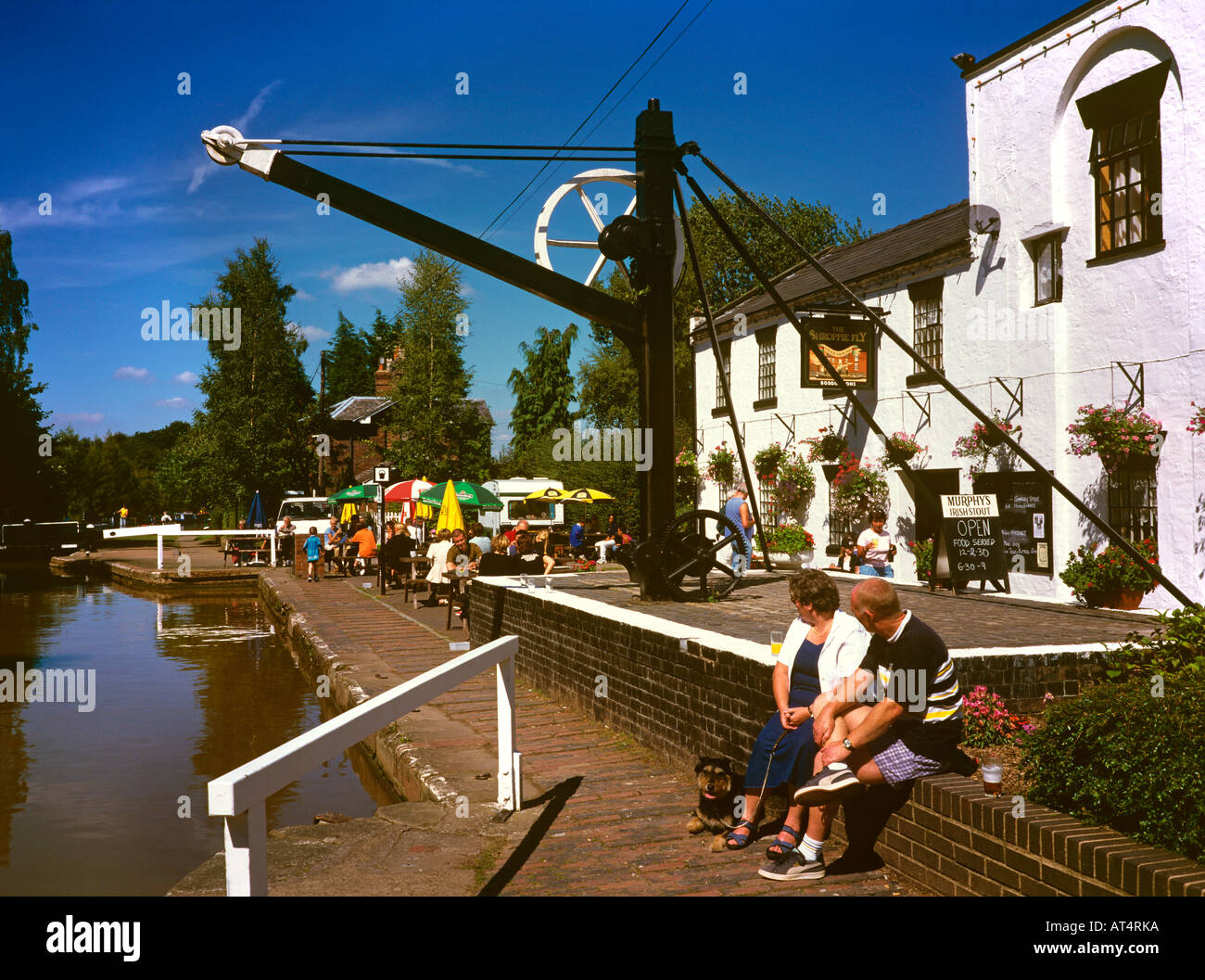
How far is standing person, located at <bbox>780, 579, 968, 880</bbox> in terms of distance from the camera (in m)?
4.47

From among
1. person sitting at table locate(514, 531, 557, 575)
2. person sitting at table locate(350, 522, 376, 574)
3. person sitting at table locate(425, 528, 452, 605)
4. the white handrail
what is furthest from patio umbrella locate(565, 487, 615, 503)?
the white handrail

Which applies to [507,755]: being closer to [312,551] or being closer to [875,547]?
[875,547]

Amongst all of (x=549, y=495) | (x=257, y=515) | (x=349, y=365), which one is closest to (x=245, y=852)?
(x=549, y=495)

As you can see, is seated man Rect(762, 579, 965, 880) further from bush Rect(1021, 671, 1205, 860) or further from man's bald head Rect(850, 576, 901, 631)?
bush Rect(1021, 671, 1205, 860)

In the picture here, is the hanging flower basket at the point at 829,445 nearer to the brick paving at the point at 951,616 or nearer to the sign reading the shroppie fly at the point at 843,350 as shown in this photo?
the sign reading the shroppie fly at the point at 843,350

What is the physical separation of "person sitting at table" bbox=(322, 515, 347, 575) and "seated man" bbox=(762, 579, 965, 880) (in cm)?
2427

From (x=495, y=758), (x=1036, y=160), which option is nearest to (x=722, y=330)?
(x=1036, y=160)

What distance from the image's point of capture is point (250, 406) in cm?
4381

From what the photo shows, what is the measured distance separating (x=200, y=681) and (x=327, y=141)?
816cm

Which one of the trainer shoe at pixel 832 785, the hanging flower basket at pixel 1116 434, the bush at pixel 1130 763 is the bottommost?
the trainer shoe at pixel 832 785

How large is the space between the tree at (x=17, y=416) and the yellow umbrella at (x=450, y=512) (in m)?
23.3

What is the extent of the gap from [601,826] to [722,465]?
18.2m

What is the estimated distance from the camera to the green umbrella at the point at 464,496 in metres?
22.5

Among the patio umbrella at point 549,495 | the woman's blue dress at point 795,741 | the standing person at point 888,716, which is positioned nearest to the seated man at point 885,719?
the standing person at point 888,716
